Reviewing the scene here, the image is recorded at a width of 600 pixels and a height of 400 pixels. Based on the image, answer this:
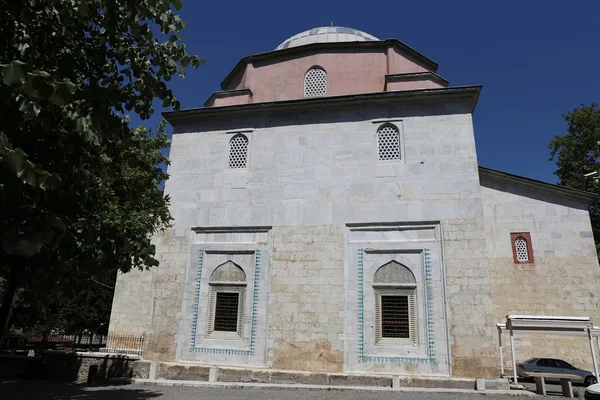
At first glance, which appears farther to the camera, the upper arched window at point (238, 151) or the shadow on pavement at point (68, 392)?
the upper arched window at point (238, 151)

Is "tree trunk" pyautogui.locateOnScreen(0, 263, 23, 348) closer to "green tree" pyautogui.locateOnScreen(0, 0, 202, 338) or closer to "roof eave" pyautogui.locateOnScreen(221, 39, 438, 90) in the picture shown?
"green tree" pyautogui.locateOnScreen(0, 0, 202, 338)

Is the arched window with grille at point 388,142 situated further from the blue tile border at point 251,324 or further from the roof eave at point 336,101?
the blue tile border at point 251,324

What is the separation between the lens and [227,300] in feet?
35.5

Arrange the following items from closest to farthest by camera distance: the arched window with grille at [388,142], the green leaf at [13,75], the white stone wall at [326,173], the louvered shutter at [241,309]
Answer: the green leaf at [13,75] < the white stone wall at [326,173] < the louvered shutter at [241,309] < the arched window with grille at [388,142]

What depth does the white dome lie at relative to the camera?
1498 cm

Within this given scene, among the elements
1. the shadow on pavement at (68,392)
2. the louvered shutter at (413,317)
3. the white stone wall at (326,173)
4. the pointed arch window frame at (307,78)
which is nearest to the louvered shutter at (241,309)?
the white stone wall at (326,173)

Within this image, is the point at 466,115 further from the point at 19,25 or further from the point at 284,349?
the point at 19,25

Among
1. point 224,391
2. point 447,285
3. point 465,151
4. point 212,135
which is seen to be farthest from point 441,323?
point 212,135

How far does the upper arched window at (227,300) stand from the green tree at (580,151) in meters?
17.8

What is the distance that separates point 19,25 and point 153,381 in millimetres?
8378

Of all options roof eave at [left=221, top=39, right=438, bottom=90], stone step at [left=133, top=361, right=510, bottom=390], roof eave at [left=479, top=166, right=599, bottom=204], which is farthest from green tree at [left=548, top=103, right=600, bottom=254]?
stone step at [left=133, top=361, right=510, bottom=390]

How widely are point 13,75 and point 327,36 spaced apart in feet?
44.8

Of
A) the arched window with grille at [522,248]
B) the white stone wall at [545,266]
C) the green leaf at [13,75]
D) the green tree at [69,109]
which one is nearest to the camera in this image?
the green leaf at [13,75]

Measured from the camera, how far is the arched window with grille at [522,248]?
1412cm
